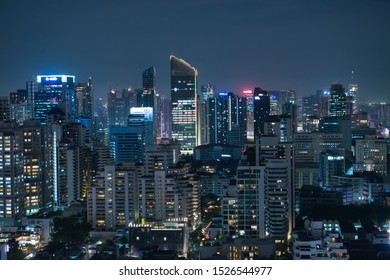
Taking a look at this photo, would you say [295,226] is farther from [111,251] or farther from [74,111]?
[74,111]

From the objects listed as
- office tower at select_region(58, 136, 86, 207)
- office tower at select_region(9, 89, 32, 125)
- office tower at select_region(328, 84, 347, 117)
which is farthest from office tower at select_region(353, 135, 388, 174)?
office tower at select_region(9, 89, 32, 125)

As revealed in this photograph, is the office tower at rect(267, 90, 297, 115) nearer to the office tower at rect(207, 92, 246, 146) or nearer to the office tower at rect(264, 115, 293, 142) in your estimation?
the office tower at rect(264, 115, 293, 142)

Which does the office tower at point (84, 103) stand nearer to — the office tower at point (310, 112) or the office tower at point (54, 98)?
the office tower at point (54, 98)

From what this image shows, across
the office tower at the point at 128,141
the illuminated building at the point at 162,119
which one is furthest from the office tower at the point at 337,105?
the office tower at the point at 128,141
